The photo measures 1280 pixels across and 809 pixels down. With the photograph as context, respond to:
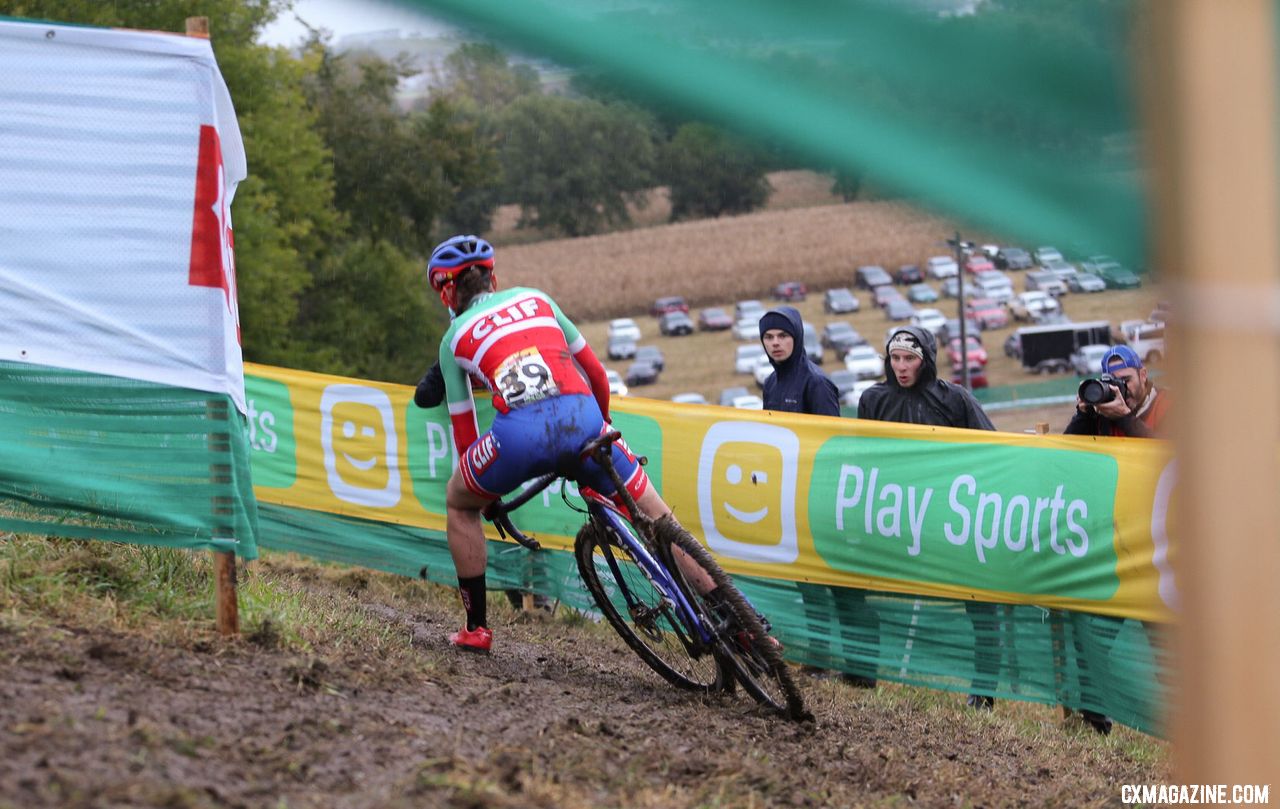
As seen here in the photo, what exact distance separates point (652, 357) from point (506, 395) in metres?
62.9

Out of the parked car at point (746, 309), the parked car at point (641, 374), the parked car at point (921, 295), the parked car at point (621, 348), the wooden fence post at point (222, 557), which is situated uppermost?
the wooden fence post at point (222, 557)

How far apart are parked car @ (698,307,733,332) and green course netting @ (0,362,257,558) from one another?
236ft

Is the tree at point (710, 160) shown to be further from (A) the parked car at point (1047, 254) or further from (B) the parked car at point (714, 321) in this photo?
(B) the parked car at point (714, 321)

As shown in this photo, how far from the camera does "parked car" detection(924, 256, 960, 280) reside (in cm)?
8389

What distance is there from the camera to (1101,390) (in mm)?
7422

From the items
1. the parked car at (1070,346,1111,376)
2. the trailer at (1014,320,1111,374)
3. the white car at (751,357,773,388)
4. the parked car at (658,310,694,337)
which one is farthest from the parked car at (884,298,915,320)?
the parked car at (1070,346,1111,376)

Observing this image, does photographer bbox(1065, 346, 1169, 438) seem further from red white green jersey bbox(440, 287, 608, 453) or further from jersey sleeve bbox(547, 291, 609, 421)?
red white green jersey bbox(440, 287, 608, 453)

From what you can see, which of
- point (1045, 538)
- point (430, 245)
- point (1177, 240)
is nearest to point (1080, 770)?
point (1045, 538)

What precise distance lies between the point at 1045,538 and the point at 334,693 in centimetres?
394

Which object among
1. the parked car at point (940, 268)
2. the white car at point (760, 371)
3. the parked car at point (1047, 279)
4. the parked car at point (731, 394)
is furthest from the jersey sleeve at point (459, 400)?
the parked car at point (940, 268)

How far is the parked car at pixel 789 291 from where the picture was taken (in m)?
78.6

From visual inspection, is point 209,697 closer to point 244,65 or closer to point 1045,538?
point 1045,538

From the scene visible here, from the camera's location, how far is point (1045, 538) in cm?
709

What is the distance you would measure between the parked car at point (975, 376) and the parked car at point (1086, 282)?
5799cm
